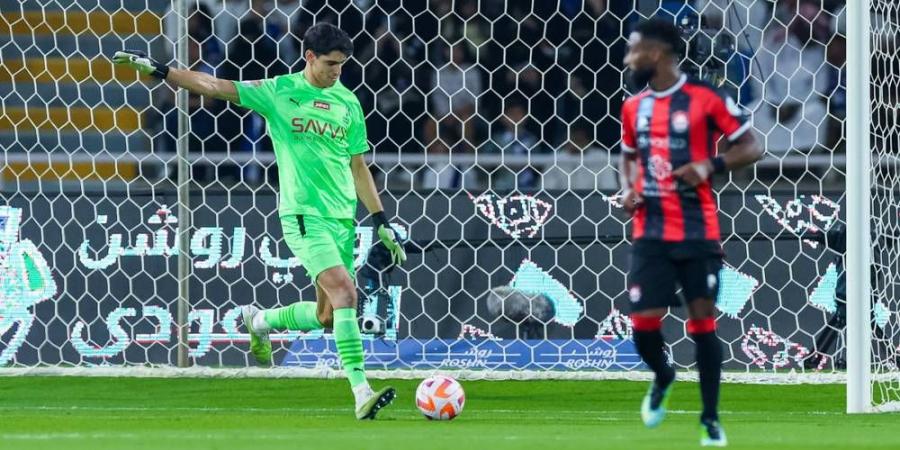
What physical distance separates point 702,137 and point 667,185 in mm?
207

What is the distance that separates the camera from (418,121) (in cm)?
1196

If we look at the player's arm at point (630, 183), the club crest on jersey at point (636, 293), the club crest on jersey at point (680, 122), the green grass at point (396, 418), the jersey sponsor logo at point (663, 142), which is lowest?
the green grass at point (396, 418)

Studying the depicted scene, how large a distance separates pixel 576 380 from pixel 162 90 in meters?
4.62

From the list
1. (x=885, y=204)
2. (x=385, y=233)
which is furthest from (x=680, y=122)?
(x=885, y=204)

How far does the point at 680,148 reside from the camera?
595 cm

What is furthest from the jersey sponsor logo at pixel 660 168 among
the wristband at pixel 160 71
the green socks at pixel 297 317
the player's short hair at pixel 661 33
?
the green socks at pixel 297 317

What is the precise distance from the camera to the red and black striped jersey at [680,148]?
5.93 metres

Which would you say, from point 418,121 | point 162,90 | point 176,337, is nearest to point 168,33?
point 162,90

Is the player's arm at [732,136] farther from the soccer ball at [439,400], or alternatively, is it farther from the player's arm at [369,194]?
the player's arm at [369,194]

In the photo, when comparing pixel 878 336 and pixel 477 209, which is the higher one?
pixel 477 209

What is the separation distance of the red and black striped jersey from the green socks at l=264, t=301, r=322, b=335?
2762 mm

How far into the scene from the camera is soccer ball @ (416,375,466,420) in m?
7.24

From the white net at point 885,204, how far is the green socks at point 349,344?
2.58 meters

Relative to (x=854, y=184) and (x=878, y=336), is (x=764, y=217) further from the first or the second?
(x=854, y=184)
